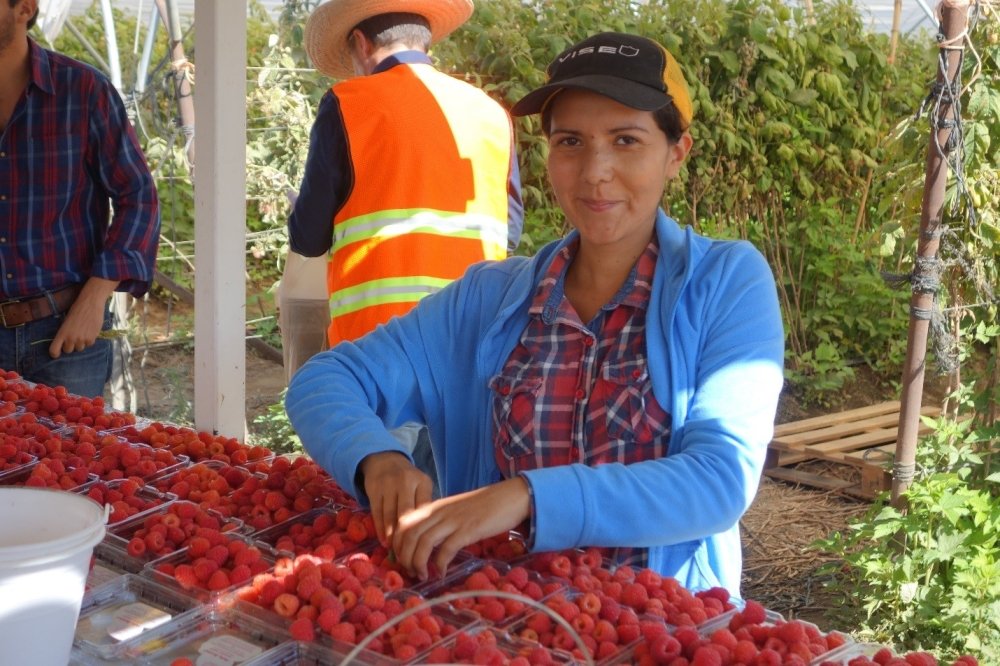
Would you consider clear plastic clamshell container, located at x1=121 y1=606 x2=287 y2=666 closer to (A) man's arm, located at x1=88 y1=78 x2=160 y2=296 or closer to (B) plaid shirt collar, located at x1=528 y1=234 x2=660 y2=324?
(B) plaid shirt collar, located at x1=528 y1=234 x2=660 y2=324

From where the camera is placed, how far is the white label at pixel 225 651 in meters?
1.20

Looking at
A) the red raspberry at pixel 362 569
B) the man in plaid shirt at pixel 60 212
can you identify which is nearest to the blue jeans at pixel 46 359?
the man in plaid shirt at pixel 60 212

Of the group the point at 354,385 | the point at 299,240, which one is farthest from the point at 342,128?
the point at 354,385

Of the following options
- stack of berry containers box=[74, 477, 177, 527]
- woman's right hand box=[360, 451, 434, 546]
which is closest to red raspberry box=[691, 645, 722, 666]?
woman's right hand box=[360, 451, 434, 546]

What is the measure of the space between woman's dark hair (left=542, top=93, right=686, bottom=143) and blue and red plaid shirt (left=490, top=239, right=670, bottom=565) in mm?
177

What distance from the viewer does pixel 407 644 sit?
1.15 metres

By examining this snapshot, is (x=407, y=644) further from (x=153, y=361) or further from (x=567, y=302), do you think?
(x=153, y=361)

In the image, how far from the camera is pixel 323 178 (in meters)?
2.93

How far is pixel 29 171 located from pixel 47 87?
242 mm

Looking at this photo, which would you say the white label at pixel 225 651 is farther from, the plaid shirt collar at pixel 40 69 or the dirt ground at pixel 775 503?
the dirt ground at pixel 775 503

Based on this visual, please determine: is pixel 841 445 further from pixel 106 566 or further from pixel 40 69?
pixel 106 566

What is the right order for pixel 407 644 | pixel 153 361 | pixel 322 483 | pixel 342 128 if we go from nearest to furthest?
pixel 407 644
pixel 322 483
pixel 342 128
pixel 153 361

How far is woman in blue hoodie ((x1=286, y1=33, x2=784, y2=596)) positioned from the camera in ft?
4.62

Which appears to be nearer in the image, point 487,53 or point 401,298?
point 401,298
